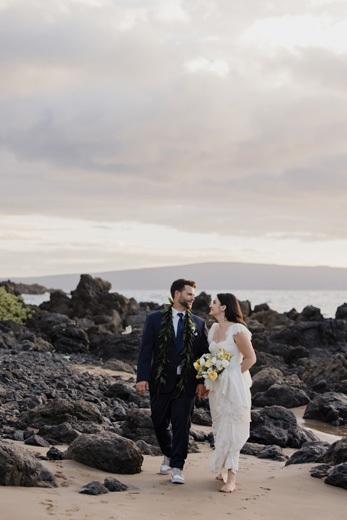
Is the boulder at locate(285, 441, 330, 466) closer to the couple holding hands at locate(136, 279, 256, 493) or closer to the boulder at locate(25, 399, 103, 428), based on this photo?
the couple holding hands at locate(136, 279, 256, 493)

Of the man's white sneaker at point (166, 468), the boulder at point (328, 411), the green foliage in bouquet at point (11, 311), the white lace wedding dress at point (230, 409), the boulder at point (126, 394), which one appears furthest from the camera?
the green foliage in bouquet at point (11, 311)

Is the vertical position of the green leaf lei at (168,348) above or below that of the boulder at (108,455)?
above

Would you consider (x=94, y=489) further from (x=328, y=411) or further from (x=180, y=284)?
(x=328, y=411)

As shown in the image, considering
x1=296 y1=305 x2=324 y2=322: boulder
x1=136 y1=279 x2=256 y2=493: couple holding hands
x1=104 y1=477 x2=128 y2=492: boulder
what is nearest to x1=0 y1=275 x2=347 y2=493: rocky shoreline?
x1=104 y1=477 x2=128 y2=492: boulder

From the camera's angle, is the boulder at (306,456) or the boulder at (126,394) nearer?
the boulder at (306,456)

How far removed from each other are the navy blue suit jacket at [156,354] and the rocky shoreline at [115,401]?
3.20 feet

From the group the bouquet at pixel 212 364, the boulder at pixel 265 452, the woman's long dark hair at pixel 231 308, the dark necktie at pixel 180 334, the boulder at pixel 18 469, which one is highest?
the woman's long dark hair at pixel 231 308

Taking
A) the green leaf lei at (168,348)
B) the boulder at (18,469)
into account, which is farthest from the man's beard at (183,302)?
the boulder at (18,469)

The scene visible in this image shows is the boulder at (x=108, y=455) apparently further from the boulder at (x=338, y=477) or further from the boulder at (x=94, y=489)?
the boulder at (x=338, y=477)

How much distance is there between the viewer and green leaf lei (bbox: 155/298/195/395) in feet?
26.6

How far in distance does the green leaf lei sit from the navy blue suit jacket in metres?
0.06

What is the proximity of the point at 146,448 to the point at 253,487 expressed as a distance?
86.0 inches

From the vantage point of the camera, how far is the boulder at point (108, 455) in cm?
831

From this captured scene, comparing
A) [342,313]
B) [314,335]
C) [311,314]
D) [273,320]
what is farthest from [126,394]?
[273,320]
